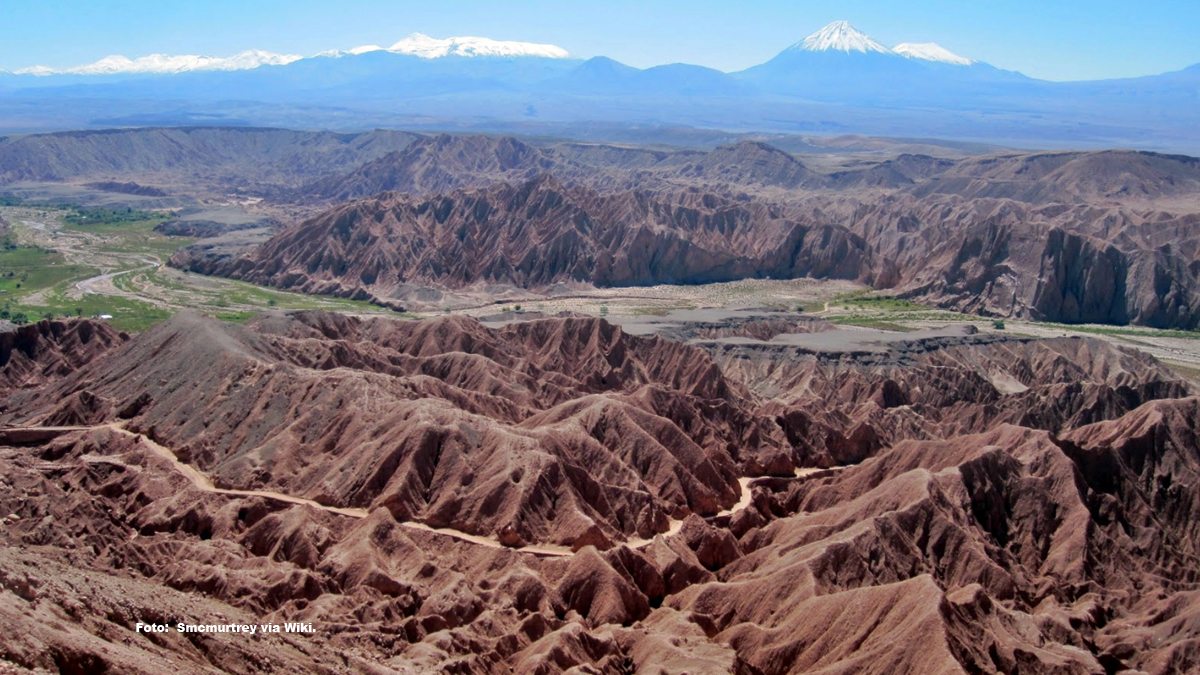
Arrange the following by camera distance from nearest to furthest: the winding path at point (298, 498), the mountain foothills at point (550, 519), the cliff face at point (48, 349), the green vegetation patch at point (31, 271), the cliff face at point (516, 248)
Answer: the mountain foothills at point (550, 519), the winding path at point (298, 498), the cliff face at point (48, 349), the green vegetation patch at point (31, 271), the cliff face at point (516, 248)

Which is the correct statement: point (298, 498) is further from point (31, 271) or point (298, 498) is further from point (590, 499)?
point (31, 271)

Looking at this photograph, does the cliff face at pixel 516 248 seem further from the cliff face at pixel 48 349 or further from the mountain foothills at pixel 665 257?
the cliff face at pixel 48 349

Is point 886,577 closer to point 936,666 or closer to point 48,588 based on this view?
point 936,666

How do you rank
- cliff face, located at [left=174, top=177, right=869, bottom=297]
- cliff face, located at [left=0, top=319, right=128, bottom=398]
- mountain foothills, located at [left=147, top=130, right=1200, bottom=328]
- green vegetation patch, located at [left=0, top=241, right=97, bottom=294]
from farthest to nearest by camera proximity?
1. cliff face, located at [left=174, top=177, right=869, bottom=297]
2. mountain foothills, located at [left=147, top=130, right=1200, bottom=328]
3. green vegetation patch, located at [left=0, top=241, right=97, bottom=294]
4. cliff face, located at [left=0, top=319, right=128, bottom=398]

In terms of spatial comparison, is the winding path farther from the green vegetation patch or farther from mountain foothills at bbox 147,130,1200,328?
mountain foothills at bbox 147,130,1200,328

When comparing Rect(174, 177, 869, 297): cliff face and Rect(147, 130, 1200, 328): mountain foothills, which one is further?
Rect(174, 177, 869, 297): cliff face

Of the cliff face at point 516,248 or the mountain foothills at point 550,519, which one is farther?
the cliff face at point 516,248

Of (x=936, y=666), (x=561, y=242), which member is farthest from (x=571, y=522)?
(x=561, y=242)

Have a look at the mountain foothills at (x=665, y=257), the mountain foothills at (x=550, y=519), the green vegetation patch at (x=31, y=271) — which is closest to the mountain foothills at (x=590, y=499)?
the mountain foothills at (x=550, y=519)

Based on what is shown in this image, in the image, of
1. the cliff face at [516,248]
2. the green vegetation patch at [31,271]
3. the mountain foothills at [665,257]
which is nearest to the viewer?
the green vegetation patch at [31,271]

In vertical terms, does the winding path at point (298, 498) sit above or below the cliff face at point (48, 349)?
below

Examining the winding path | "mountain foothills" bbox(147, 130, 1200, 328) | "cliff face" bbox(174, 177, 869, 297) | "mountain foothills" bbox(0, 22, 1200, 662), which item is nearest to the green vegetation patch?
"mountain foothills" bbox(147, 130, 1200, 328)
